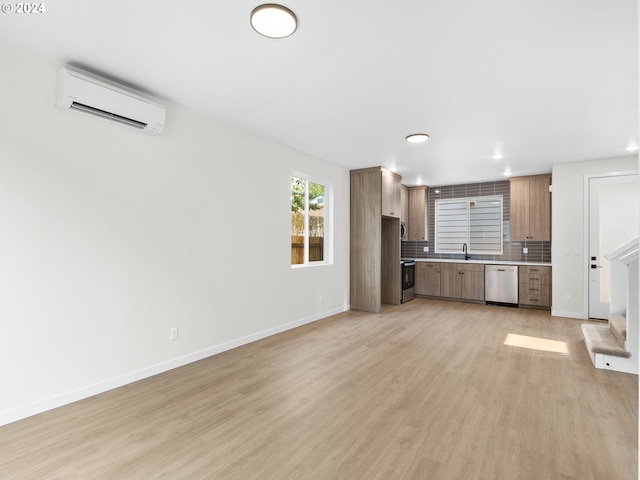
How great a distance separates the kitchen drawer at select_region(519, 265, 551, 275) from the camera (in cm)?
616

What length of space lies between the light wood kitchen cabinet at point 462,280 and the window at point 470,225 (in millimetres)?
681

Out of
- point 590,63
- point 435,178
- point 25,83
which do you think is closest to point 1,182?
point 25,83

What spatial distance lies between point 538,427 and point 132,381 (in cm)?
322

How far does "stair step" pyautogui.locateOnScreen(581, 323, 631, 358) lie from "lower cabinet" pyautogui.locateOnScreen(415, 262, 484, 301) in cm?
283

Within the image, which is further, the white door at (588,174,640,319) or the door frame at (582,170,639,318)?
the door frame at (582,170,639,318)

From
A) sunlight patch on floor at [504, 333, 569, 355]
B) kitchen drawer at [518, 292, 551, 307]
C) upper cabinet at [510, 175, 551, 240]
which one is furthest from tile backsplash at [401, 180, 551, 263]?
sunlight patch on floor at [504, 333, 569, 355]

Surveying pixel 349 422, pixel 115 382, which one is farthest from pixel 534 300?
pixel 115 382

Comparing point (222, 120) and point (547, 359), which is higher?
point (222, 120)

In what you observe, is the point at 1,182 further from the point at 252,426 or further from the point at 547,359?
the point at 547,359

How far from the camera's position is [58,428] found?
2.23 metres

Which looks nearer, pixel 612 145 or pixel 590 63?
pixel 590 63

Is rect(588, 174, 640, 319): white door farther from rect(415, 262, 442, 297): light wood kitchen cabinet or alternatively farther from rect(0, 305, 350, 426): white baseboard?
rect(0, 305, 350, 426): white baseboard

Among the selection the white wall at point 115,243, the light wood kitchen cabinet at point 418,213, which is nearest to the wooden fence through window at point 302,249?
the white wall at point 115,243

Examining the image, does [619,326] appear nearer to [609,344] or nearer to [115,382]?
[609,344]
